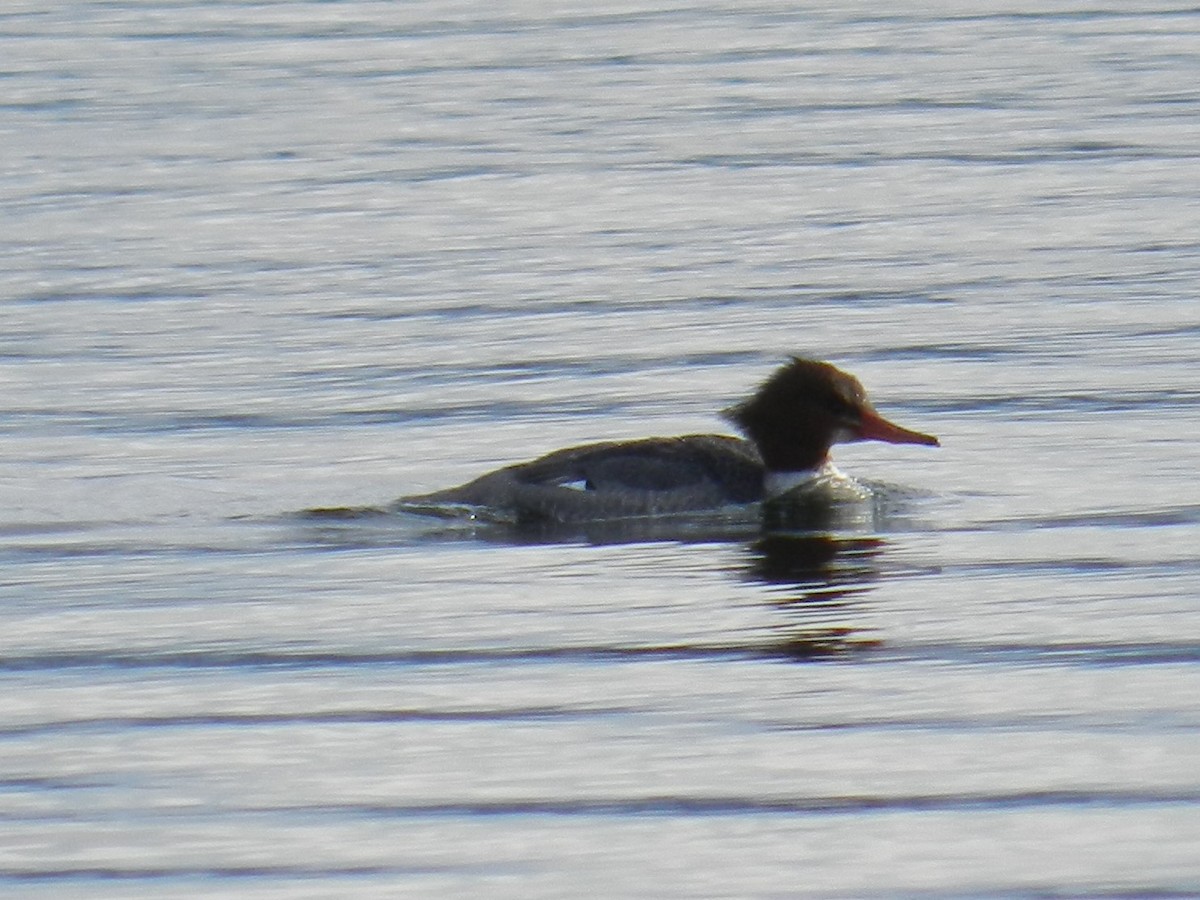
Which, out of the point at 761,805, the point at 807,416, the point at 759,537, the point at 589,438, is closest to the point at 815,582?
the point at 759,537

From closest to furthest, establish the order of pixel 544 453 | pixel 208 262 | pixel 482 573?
pixel 482 573
pixel 544 453
pixel 208 262

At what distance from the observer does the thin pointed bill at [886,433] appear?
1271 centimetres

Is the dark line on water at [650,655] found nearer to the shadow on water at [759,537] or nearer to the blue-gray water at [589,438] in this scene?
the blue-gray water at [589,438]

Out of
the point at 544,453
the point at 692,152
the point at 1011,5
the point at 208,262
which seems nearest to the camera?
the point at 544,453

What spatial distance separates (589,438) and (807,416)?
1161 mm

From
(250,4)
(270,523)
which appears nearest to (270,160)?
(250,4)

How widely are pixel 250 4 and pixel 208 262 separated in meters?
13.1

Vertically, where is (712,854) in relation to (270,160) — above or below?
below

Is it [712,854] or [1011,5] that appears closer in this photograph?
[712,854]

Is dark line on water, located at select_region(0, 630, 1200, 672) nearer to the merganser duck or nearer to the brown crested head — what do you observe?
the merganser duck

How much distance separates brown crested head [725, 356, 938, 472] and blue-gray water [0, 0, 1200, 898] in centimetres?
37

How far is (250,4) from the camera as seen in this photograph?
31.5 m

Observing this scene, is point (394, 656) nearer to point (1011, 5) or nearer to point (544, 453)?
point (544, 453)

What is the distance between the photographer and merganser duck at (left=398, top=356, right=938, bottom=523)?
12.2m
